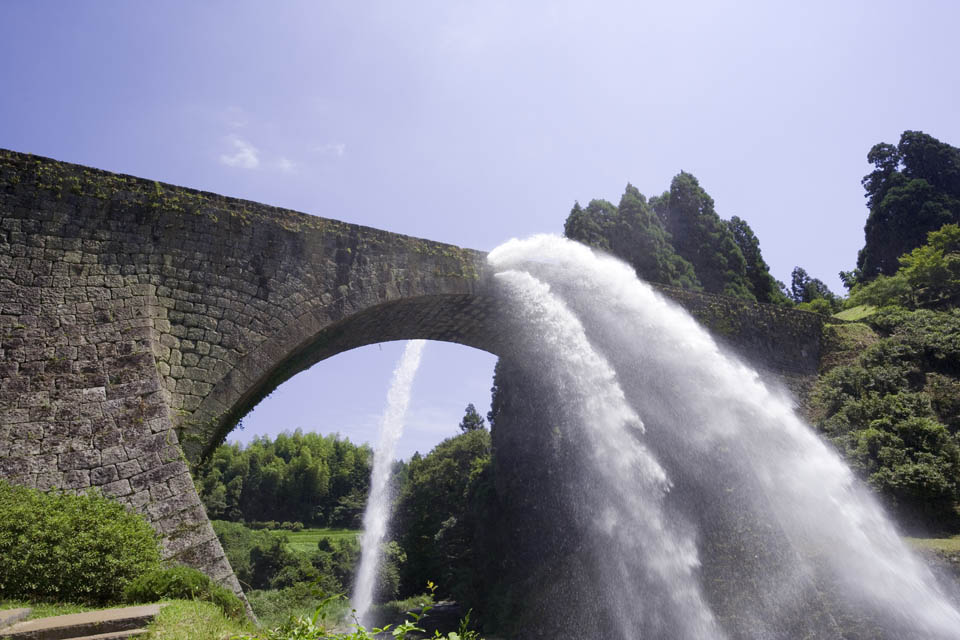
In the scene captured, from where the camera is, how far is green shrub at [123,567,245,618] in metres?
5.26

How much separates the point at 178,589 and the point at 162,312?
449 centimetres

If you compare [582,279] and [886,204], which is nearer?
[582,279]

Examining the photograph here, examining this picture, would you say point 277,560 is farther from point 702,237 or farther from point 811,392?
point 702,237

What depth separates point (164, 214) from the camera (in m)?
9.01

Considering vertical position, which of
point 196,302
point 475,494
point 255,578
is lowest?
point 255,578

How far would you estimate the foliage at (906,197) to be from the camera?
33500 millimetres

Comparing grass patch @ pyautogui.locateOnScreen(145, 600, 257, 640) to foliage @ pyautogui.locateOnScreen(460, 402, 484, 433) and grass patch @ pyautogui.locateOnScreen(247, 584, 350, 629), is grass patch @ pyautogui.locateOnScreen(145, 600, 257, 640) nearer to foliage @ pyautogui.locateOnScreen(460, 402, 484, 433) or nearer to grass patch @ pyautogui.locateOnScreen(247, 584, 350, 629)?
grass patch @ pyautogui.locateOnScreen(247, 584, 350, 629)

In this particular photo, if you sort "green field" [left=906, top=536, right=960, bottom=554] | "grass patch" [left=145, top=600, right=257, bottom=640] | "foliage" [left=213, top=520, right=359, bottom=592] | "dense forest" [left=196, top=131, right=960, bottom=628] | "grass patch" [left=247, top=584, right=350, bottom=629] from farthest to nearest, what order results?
"foliage" [left=213, top=520, right=359, bottom=592] < "grass patch" [left=247, top=584, right=350, bottom=629] < "dense forest" [left=196, top=131, right=960, bottom=628] < "green field" [left=906, top=536, right=960, bottom=554] < "grass patch" [left=145, top=600, right=257, bottom=640]

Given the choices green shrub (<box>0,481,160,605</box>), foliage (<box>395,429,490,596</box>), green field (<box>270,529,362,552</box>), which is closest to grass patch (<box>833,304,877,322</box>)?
foliage (<box>395,429,490,596</box>)

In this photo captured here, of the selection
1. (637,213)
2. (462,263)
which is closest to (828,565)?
(462,263)

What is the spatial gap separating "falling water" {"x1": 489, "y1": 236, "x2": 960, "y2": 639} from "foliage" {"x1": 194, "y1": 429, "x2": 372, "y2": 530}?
3873 centimetres

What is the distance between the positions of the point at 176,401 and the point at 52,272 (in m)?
2.37

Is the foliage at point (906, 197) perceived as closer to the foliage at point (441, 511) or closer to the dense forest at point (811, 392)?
the dense forest at point (811, 392)

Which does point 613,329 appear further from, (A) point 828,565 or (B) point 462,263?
(A) point 828,565
